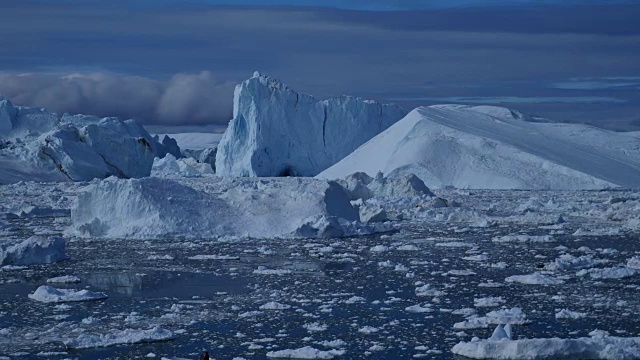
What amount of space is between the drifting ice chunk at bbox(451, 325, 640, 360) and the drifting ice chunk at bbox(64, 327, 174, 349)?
7.22ft

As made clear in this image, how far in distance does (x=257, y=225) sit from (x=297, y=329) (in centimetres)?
692

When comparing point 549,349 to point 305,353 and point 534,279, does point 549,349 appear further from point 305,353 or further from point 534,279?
point 534,279

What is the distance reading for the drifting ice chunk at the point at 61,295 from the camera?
7625mm

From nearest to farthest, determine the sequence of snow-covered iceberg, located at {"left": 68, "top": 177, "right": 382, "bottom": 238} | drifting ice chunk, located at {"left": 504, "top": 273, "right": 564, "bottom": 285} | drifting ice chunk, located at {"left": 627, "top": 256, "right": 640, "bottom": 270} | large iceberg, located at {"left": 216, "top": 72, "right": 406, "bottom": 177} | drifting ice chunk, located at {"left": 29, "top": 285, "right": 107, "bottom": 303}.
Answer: drifting ice chunk, located at {"left": 29, "top": 285, "right": 107, "bottom": 303}
drifting ice chunk, located at {"left": 504, "top": 273, "right": 564, "bottom": 285}
drifting ice chunk, located at {"left": 627, "top": 256, "right": 640, "bottom": 270}
snow-covered iceberg, located at {"left": 68, "top": 177, "right": 382, "bottom": 238}
large iceberg, located at {"left": 216, "top": 72, "right": 406, "bottom": 177}

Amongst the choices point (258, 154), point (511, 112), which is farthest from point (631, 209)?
point (511, 112)

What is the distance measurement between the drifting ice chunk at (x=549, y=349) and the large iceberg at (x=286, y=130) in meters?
29.4

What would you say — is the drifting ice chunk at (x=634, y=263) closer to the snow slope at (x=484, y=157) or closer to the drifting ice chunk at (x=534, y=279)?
the drifting ice chunk at (x=534, y=279)

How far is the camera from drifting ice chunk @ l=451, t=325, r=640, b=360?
17.6 feet

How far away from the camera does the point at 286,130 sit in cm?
3556

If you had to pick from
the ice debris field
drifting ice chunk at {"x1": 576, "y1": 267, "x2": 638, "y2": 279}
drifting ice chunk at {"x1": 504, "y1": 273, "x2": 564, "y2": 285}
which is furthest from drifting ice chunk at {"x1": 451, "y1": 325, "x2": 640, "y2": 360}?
drifting ice chunk at {"x1": 576, "y1": 267, "x2": 638, "y2": 279}

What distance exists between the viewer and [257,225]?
43.5 feet

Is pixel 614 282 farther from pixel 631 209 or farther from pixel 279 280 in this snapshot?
pixel 631 209

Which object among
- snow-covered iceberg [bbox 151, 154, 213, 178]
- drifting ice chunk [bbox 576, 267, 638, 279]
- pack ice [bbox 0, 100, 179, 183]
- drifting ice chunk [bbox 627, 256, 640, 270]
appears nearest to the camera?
drifting ice chunk [bbox 576, 267, 638, 279]

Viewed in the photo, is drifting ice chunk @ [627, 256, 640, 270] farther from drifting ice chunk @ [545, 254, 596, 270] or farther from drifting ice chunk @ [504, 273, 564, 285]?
drifting ice chunk @ [504, 273, 564, 285]
